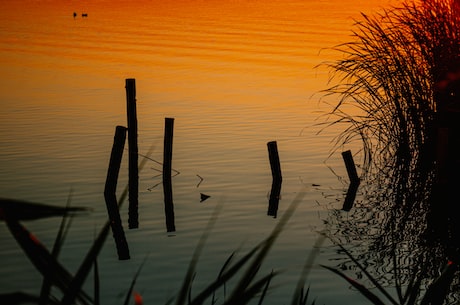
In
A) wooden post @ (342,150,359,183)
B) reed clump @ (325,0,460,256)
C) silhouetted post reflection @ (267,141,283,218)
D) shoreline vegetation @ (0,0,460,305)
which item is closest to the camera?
shoreline vegetation @ (0,0,460,305)

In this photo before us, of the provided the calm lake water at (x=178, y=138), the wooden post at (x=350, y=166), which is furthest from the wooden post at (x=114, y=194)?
the wooden post at (x=350, y=166)

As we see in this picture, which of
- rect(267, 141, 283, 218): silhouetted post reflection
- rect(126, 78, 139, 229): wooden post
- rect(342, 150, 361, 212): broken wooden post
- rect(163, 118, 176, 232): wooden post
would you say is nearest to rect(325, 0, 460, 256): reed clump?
rect(342, 150, 361, 212): broken wooden post

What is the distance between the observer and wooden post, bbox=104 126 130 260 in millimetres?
A: 14405

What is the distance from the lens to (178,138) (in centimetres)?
2448

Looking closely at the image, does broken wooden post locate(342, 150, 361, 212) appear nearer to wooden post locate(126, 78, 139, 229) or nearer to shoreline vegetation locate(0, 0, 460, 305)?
shoreline vegetation locate(0, 0, 460, 305)

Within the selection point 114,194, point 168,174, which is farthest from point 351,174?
point 114,194

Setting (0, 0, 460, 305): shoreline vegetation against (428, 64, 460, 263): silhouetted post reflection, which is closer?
(0, 0, 460, 305): shoreline vegetation

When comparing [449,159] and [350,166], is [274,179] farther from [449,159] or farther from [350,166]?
[449,159]

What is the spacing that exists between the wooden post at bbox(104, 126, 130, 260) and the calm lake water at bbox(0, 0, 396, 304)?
20 cm

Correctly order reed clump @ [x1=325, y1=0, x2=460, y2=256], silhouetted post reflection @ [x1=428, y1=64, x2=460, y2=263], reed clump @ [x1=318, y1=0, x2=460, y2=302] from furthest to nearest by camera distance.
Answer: reed clump @ [x1=325, y1=0, x2=460, y2=256], reed clump @ [x1=318, y1=0, x2=460, y2=302], silhouetted post reflection @ [x1=428, y1=64, x2=460, y2=263]

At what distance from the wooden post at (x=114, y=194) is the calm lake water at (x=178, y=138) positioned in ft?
0.66

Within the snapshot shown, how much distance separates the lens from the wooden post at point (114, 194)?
14405 mm

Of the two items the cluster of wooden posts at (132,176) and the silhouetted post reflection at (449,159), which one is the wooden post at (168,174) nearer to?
the cluster of wooden posts at (132,176)

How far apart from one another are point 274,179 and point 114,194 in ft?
12.3
